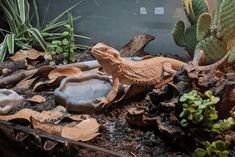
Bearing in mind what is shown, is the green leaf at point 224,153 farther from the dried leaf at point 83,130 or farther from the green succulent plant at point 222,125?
the dried leaf at point 83,130

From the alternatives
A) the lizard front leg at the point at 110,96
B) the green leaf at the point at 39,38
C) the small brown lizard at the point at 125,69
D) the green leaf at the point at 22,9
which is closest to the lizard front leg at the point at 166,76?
the small brown lizard at the point at 125,69

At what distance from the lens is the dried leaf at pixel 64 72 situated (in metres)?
1.62

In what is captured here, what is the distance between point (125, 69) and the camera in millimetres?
1276

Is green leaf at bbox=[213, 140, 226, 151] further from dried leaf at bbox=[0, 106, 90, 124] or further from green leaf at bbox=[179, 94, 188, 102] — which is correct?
dried leaf at bbox=[0, 106, 90, 124]

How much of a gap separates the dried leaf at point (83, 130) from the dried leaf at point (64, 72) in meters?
0.47

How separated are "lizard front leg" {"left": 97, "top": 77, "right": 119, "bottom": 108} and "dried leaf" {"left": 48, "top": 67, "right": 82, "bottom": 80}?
0.36 meters

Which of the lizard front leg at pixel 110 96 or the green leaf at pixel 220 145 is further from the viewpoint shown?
the lizard front leg at pixel 110 96

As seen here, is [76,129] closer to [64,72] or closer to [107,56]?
[107,56]

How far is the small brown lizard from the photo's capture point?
4.08 feet

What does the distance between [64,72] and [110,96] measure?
1.38 feet

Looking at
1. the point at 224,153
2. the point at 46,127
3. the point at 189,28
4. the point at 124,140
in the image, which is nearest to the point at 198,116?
the point at 224,153

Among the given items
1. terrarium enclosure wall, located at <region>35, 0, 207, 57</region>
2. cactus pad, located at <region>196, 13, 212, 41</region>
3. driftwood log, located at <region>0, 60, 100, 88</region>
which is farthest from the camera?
terrarium enclosure wall, located at <region>35, 0, 207, 57</region>

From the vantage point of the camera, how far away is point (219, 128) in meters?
0.98

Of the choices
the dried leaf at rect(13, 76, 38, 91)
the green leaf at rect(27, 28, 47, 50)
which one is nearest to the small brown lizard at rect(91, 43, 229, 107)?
the dried leaf at rect(13, 76, 38, 91)
